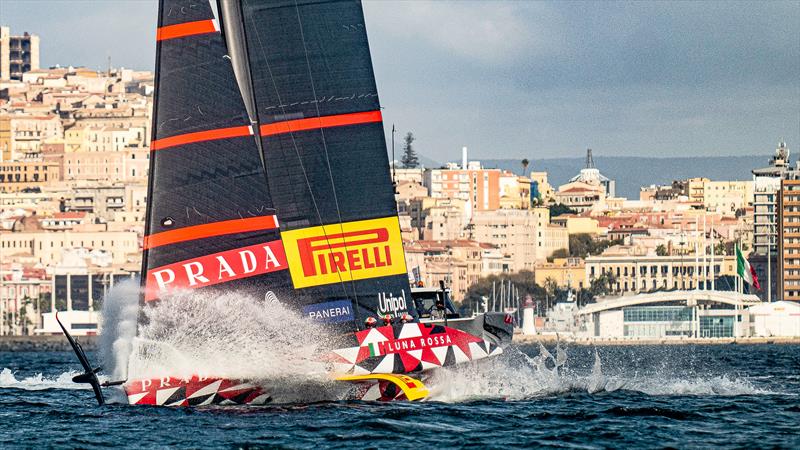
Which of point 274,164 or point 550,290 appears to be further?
point 550,290

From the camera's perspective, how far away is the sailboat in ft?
78.2

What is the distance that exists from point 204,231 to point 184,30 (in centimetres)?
242

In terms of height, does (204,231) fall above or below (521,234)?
above

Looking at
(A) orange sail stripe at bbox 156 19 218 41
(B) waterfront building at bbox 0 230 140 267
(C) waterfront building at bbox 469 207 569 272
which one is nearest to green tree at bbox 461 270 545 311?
(C) waterfront building at bbox 469 207 569 272

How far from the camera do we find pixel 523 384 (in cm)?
2781

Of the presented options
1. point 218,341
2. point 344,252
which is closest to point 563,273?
point 344,252

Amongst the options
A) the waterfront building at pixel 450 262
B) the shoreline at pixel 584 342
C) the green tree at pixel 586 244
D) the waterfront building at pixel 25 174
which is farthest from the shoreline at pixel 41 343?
the waterfront building at pixel 25 174

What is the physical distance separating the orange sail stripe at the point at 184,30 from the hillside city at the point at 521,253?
9021 cm

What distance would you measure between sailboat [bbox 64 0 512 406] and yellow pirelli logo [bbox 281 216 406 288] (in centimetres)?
2

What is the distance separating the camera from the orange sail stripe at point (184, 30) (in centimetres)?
2391

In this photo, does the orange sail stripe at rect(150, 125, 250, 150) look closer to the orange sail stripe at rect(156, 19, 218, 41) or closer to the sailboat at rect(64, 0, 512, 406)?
the sailboat at rect(64, 0, 512, 406)

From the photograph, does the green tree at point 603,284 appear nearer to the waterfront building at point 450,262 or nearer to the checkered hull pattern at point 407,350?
the waterfront building at point 450,262

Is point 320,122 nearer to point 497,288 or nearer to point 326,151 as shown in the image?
point 326,151

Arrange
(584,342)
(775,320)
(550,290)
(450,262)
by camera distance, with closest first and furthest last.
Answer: (584,342)
(775,320)
(450,262)
(550,290)
